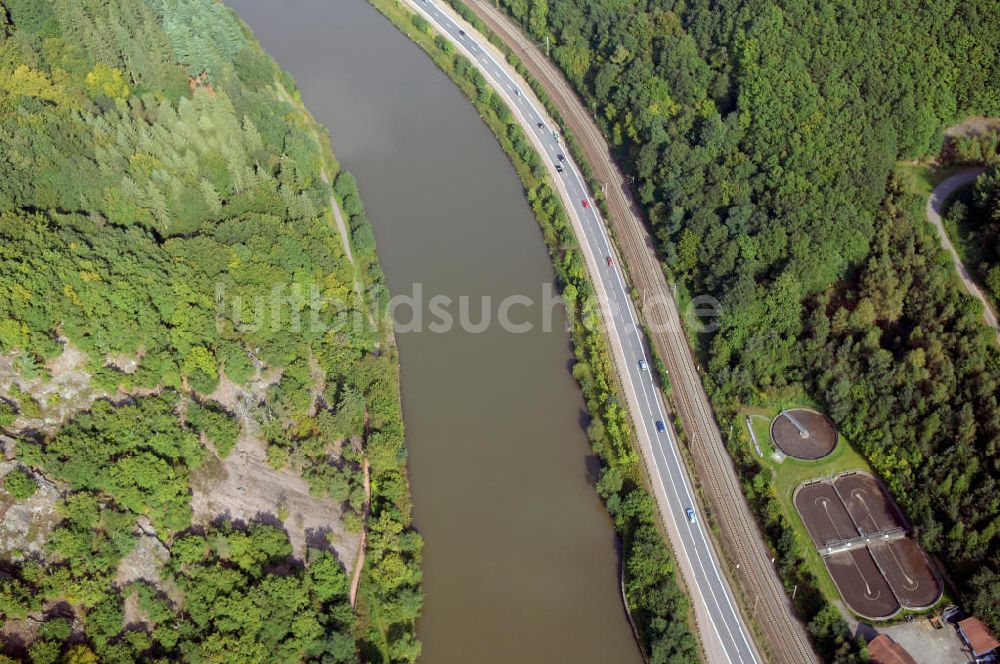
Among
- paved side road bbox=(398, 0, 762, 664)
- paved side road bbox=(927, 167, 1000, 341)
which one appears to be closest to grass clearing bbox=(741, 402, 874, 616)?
paved side road bbox=(398, 0, 762, 664)

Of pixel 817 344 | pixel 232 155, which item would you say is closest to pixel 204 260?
pixel 232 155

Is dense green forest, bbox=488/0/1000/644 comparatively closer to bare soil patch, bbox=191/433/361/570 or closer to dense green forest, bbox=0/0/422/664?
dense green forest, bbox=0/0/422/664

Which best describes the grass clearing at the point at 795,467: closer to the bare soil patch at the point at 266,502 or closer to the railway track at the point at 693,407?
the railway track at the point at 693,407

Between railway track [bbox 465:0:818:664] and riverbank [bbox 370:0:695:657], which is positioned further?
railway track [bbox 465:0:818:664]

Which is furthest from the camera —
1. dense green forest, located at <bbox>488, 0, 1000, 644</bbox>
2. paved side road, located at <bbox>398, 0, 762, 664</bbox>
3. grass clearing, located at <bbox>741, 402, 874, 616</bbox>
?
dense green forest, located at <bbox>488, 0, 1000, 644</bbox>

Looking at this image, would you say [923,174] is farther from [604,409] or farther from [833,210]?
[604,409]

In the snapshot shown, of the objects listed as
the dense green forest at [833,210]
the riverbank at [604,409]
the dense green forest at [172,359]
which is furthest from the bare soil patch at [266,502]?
the dense green forest at [833,210]
